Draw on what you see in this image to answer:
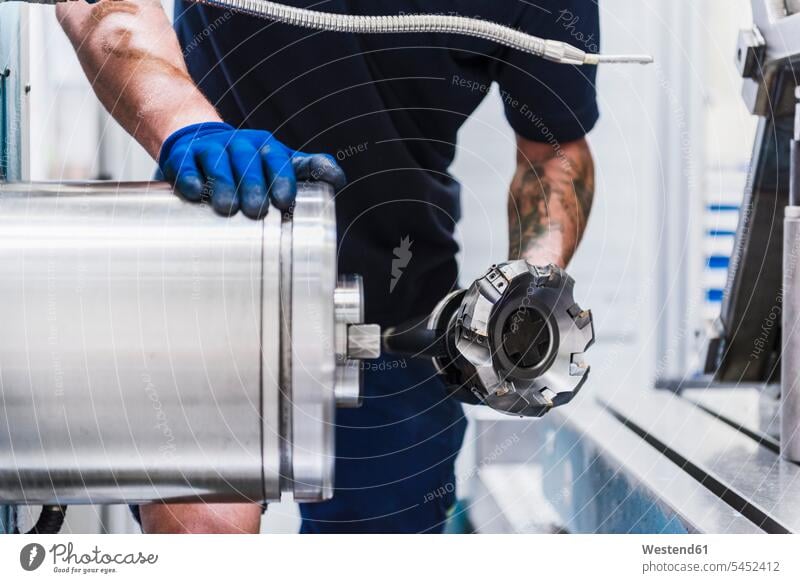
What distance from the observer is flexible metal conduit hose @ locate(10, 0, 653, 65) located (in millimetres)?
455

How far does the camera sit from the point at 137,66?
1.70 ft

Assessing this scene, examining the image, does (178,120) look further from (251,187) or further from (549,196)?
(549,196)

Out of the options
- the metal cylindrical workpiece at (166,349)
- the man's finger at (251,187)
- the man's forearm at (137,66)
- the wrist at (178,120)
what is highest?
the man's forearm at (137,66)

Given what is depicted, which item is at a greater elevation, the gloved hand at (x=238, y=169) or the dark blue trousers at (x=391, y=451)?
the gloved hand at (x=238, y=169)

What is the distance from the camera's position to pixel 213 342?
343 millimetres

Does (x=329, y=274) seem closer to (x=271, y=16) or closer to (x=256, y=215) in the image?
(x=256, y=215)

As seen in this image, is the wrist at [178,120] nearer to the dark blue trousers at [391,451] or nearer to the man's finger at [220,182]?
the man's finger at [220,182]

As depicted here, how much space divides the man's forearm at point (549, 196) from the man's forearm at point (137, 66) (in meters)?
0.34

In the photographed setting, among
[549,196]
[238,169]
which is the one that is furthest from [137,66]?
[549,196]

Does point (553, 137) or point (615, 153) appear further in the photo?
point (615, 153)

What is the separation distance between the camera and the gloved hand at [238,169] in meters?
0.36

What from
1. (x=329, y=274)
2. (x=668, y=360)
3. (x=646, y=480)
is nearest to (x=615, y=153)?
(x=668, y=360)

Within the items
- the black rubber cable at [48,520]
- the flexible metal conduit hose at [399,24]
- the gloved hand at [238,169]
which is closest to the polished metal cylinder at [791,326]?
the flexible metal conduit hose at [399,24]
